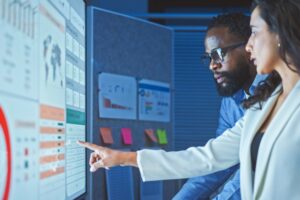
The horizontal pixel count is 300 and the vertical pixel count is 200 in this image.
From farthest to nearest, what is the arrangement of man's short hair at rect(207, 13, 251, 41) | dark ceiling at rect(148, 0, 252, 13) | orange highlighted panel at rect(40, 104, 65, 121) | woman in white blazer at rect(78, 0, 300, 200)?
dark ceiling at rect(148, 0, 252, 13), man's short hair at rect(207, 13, 251, 41), woman in white blazer at rect(78, 0, 300, 200), orange highlighted panel at rect(40, 104, 65, 121)

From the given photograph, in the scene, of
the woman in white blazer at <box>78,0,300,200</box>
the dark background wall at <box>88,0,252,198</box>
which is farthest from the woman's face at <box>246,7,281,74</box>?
the dark background wall at <box>88,0,252,198</box>

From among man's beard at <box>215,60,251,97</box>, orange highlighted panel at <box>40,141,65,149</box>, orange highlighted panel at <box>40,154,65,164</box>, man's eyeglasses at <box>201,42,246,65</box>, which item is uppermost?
man's eyeglasses at <box>201,42,246,65</box>

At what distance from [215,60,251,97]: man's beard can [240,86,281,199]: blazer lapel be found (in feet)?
1.35

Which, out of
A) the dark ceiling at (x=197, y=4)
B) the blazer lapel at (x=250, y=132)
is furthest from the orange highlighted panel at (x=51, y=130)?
the dark ceiling at (x=197, y=4)

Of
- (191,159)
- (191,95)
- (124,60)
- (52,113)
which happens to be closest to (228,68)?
(124,60)

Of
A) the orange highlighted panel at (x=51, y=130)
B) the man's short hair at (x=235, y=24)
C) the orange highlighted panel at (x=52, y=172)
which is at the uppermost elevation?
the man's short hair at (x=235, y=24)

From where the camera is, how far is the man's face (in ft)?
5.46

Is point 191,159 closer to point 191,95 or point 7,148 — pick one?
point 7,148

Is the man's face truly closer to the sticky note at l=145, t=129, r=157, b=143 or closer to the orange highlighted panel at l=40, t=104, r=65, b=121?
the sticky note at l=145, t=129, r=157, b=143

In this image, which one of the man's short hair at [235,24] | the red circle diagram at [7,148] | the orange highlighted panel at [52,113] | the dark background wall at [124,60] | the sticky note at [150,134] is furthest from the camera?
the sticky note at [150,134]

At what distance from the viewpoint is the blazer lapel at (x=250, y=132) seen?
1.15 metres

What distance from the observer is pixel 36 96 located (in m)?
0.83

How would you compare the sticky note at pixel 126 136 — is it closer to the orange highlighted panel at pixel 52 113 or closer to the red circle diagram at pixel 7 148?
the orange highlighted panel at pixel 52 113

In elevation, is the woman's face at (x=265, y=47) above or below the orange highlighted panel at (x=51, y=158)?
above
